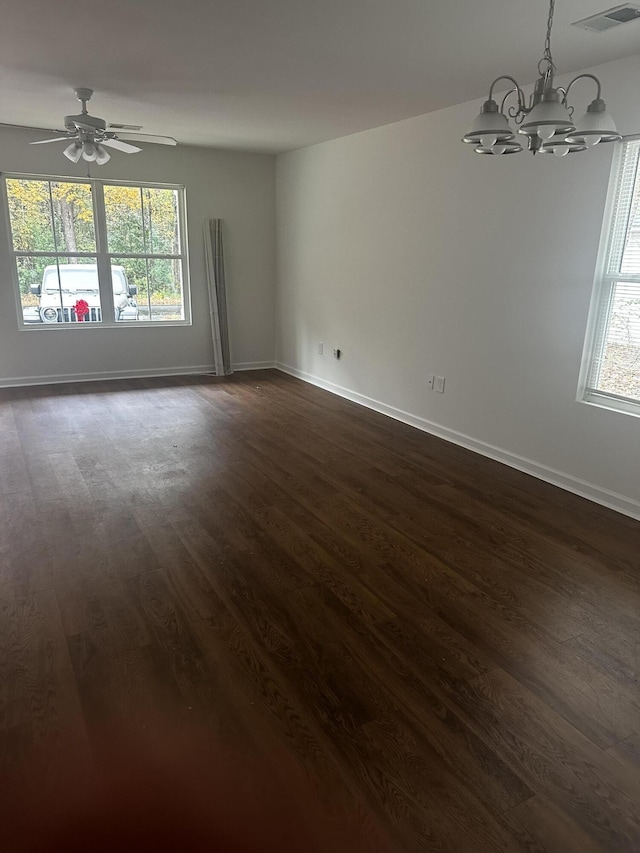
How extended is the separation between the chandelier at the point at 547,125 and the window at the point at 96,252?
5.27 m

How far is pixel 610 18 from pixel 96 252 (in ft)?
17.4

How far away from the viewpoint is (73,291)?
6.42m

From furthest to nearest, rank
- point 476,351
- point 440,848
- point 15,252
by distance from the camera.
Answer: point 15,252 → point 476,351 → point 440,848

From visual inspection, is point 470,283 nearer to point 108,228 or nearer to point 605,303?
point 605,303

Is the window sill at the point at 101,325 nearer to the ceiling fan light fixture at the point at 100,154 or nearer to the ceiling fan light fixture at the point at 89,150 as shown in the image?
the ceiling fan light fixture at the point at 100,154

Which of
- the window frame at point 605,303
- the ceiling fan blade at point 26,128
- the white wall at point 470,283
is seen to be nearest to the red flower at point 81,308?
the ceiling fan blade at point 26,128

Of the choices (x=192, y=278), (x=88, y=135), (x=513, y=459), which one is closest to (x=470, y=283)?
(x=513, y=459)

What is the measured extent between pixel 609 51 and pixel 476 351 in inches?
79.1

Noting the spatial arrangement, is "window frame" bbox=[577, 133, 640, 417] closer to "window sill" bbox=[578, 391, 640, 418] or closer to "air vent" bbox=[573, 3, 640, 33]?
"window sill" bbox=[578, 391, 640, 418]

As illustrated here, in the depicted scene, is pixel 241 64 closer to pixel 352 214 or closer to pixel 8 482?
pixel 352 214

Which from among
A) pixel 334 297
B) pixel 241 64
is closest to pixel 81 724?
pixel 241 64

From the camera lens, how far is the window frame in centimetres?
334

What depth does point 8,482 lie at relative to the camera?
3.72m

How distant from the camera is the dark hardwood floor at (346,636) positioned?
5.43 ft
